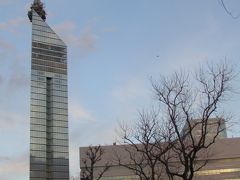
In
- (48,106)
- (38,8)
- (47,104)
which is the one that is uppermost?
(38,8)

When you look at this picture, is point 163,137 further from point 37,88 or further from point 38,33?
point 38,33

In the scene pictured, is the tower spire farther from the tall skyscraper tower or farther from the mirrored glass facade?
the mirrored glass facade

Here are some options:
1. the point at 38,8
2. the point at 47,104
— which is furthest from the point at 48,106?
the point at 38,8

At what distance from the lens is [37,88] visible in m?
169

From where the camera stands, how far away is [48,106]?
561 ft

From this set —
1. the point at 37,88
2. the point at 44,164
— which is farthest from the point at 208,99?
the point at 37,88

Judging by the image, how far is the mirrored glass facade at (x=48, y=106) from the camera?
156250mm

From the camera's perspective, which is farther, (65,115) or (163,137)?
(65,115)

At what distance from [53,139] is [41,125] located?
662cm

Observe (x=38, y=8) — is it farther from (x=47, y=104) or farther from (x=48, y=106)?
(x=48, y=106)

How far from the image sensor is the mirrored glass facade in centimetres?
15625

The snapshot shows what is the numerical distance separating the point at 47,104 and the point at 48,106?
784mm

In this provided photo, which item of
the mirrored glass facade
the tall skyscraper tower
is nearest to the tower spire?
the tall skyscraper tower

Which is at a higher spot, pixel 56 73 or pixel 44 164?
pixel 56 73
